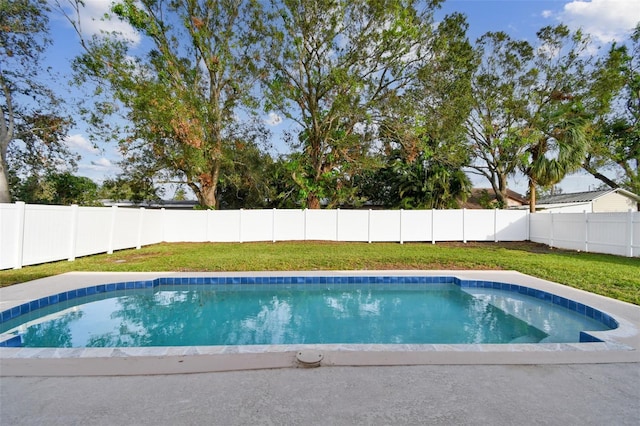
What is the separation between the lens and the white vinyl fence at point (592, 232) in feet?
33.0

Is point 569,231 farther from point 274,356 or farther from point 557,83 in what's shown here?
point 274,356

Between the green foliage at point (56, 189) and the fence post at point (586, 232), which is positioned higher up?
the green foliage at point (56, 189)

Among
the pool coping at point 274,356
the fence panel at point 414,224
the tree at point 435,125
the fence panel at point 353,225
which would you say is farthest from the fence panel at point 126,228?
the tree at point 435,125

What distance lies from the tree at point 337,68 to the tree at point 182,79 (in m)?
2.07

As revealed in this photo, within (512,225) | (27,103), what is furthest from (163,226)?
(512,225)

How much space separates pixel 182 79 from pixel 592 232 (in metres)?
17.8

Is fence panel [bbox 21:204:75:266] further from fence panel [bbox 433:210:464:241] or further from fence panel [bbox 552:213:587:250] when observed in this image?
fence panel [bbox 552:213:587:250]

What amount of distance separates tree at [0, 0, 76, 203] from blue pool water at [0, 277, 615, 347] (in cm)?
958

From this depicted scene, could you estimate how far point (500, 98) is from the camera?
19.0 metres

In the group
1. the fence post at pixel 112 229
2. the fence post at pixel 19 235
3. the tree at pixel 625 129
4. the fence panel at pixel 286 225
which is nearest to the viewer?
the fence post at pixel 19 235

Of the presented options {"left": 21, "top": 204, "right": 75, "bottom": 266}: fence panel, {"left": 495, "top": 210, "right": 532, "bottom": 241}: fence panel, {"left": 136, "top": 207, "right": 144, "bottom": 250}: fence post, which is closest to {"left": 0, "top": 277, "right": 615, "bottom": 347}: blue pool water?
{"left": 21, "top": 204, "right": 75, "bottom": 266}: fence panel

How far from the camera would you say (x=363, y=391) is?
8.13ft

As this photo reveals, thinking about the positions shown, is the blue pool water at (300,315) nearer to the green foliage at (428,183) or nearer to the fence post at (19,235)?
the fence post at (19,235)

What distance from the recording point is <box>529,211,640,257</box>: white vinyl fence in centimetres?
1006
